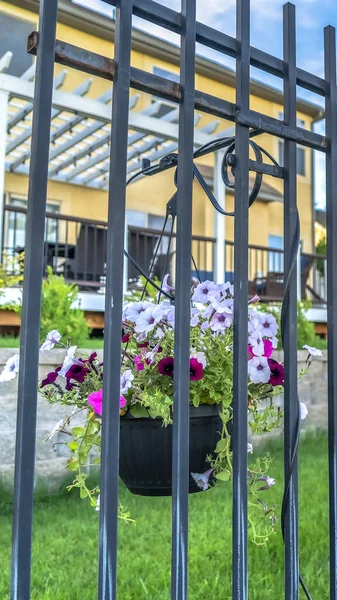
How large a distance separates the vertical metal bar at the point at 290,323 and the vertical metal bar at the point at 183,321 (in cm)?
31

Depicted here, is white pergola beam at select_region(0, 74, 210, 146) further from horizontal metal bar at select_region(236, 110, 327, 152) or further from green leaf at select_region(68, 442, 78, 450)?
green leaf at select_region(68, 442, 78, 450)

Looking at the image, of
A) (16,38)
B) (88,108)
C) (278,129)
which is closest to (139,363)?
(278,129)

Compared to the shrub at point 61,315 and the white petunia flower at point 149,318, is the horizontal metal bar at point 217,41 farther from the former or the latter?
the shrub at point 61,315

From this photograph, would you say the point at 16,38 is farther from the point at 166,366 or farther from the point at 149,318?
the point at 166,366

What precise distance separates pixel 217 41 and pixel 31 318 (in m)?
0.80

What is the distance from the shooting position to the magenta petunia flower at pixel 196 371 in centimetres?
130

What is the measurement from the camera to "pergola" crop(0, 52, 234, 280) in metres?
6.46

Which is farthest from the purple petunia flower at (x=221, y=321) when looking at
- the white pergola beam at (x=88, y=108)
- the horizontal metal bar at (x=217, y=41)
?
the white pergola beam at (x=88, y=108)

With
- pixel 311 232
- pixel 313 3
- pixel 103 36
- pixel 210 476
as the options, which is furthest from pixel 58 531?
pixel 311 232

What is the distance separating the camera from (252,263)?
Answer: 12.1m

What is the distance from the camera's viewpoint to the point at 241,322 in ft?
4.18

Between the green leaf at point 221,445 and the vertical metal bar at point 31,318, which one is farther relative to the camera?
the green leaf at point 221,445

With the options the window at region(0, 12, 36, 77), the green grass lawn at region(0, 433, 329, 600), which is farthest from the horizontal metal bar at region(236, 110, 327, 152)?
the window at region(0, 12, 36, 77)

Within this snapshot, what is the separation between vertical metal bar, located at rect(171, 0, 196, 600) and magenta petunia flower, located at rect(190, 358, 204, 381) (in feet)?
0.37
